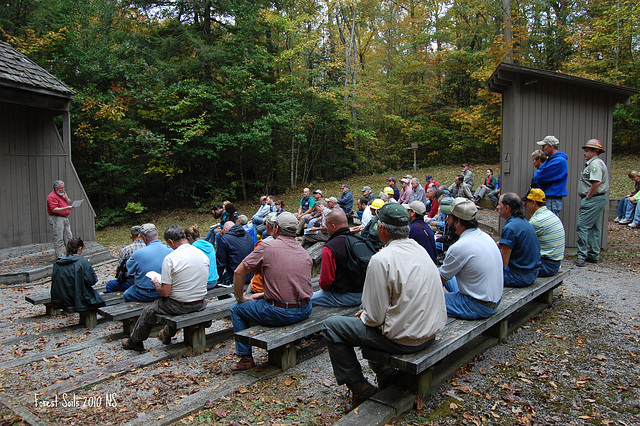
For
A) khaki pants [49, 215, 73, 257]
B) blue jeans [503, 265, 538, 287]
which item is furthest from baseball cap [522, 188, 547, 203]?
khaki pants [49, 215, 73, 257]

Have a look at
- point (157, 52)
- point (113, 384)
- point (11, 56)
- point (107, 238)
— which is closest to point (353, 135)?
point (157, 52)

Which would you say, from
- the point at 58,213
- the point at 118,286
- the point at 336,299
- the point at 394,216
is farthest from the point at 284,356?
the point at 58,213

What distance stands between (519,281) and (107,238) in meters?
15.2

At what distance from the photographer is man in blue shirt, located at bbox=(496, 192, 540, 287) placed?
4.34 metres

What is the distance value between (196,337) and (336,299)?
159cm

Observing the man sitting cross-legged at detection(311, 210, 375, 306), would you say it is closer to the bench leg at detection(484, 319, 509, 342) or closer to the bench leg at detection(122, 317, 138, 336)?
the bench leg at detection(484, 319, 509, 342)

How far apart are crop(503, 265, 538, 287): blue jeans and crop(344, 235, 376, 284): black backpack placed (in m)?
1.58

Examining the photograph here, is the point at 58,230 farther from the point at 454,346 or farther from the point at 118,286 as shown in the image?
the point at 454,346

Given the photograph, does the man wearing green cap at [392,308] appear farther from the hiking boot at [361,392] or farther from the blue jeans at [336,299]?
the blue jeans at [336,299]

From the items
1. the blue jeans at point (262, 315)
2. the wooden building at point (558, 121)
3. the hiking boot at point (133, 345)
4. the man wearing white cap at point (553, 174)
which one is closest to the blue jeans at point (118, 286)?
the hiking boot at point (133, 345)

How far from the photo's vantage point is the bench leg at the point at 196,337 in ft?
14.8

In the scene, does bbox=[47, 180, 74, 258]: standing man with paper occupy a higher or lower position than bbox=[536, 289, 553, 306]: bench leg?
higher

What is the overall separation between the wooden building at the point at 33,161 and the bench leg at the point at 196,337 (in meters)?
8.29

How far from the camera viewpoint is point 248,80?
18688mm
